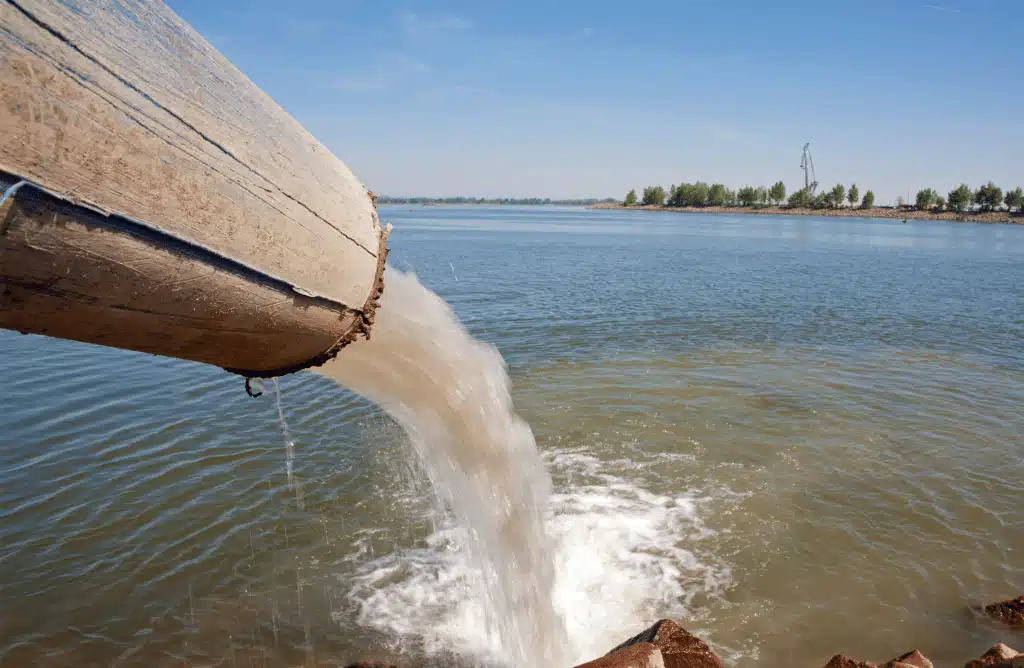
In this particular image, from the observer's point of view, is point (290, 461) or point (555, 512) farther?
point (290, 461)

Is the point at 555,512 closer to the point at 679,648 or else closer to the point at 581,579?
the point at 581,579

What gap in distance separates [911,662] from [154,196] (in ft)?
19.6

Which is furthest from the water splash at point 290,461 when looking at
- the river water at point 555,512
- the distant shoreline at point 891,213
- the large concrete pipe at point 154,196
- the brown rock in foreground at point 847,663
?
the distant shoreline at point 891,213

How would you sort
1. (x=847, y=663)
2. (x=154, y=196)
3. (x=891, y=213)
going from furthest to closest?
(x=891, y=213) → (x=847, y=663) → (x=154, y=196)

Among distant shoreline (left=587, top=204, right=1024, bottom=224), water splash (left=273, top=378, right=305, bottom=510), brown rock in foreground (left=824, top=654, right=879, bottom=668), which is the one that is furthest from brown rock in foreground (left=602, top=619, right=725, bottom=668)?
distant shoreline (left=587, top=204, right=1024, bottom=224)

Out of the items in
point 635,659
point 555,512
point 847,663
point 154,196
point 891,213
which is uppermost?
point 891,213

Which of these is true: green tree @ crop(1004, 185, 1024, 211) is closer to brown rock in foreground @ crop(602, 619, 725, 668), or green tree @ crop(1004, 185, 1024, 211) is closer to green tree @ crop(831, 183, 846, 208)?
green tree @ crop(831, 183, 846, 208)

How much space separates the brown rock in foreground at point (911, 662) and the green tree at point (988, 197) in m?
171

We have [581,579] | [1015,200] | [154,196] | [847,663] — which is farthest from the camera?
[1015,200]

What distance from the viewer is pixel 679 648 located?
4281 mm

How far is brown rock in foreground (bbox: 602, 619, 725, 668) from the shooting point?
4.17 m

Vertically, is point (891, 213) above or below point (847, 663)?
above

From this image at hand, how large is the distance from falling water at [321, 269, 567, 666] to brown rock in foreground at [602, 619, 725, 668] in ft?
4.20

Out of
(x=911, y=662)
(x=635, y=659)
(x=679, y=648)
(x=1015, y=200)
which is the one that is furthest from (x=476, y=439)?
(x=1015, y=200)
